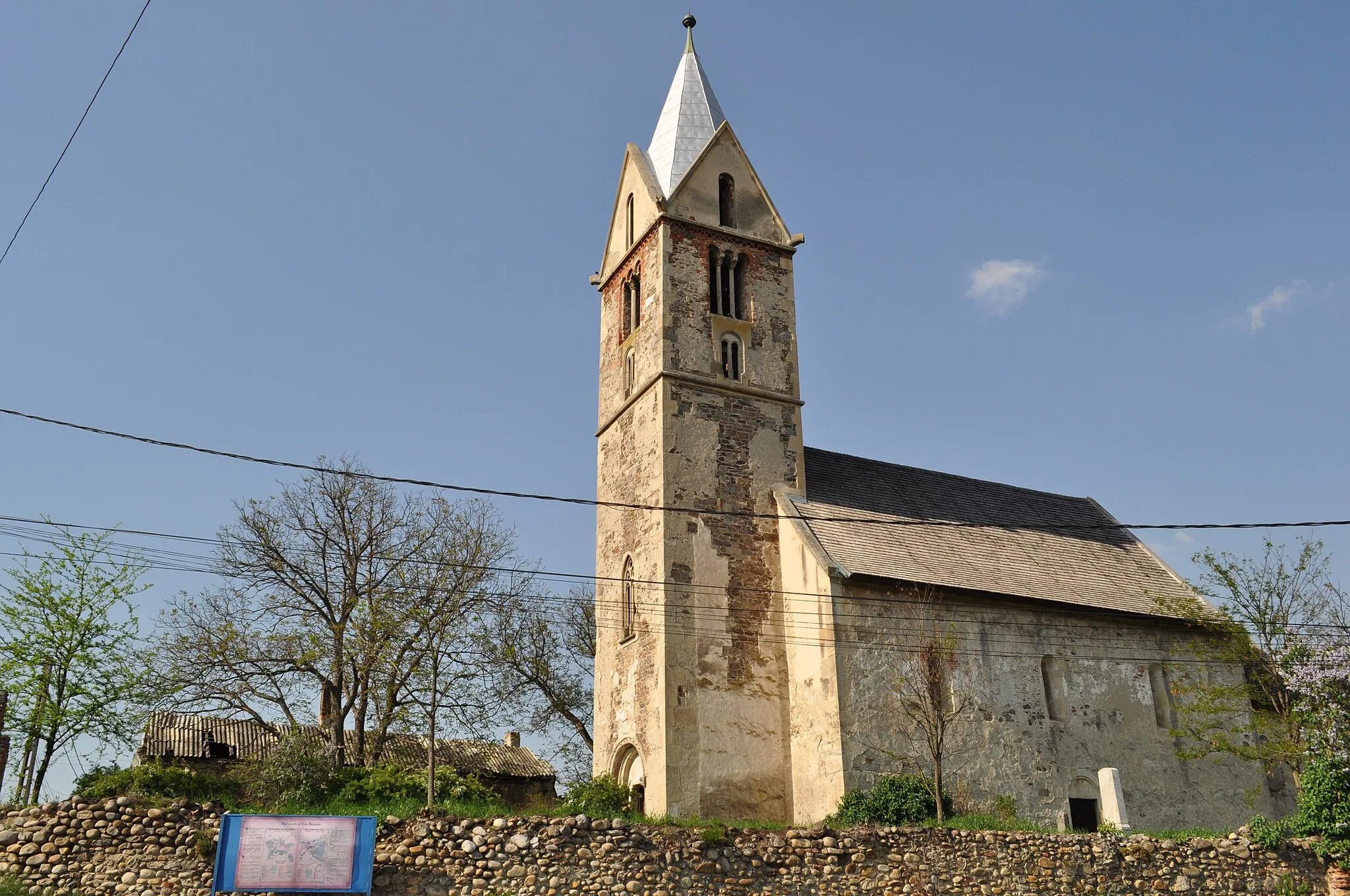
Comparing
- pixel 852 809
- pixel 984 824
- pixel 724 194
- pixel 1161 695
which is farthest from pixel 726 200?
pixel 984 824

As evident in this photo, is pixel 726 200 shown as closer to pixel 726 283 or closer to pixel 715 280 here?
pixel 726 283

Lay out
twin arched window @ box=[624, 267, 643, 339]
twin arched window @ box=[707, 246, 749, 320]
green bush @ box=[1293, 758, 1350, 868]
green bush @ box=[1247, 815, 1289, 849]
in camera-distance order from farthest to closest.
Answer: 1. twin arched window @ box=[624, 267, 643, 339]
2. twin arched window @ box=[707, 246, 749, 320]
3. green bush @ box=[1293, 758, 1350, 868]
4. green bush @ box=[1247, 815, 1289, 849]

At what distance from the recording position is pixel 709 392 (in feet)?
93.8

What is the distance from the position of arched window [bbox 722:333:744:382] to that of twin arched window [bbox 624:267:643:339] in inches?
101

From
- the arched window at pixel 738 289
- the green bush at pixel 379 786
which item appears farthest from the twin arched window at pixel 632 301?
the green bush at pixel 379 786

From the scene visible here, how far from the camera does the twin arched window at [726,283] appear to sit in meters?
30.1

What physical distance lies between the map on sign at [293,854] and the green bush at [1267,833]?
17374 mm

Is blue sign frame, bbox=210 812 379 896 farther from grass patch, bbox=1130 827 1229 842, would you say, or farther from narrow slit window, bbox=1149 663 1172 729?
narrow slit window, bbox=1149 663 1172 729

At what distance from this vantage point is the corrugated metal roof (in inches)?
1409

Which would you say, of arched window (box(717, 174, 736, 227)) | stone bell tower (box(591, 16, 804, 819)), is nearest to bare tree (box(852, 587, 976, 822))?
stone bell tower (box(591, 16, 804, 819))

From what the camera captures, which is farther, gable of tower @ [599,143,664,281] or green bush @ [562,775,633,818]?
gable of tower @ [599,143,664,281]

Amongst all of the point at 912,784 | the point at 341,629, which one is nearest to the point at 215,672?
the point at 341,629

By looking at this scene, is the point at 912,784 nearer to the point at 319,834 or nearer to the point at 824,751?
the point at 824,751

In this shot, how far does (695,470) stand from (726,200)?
870 cm
